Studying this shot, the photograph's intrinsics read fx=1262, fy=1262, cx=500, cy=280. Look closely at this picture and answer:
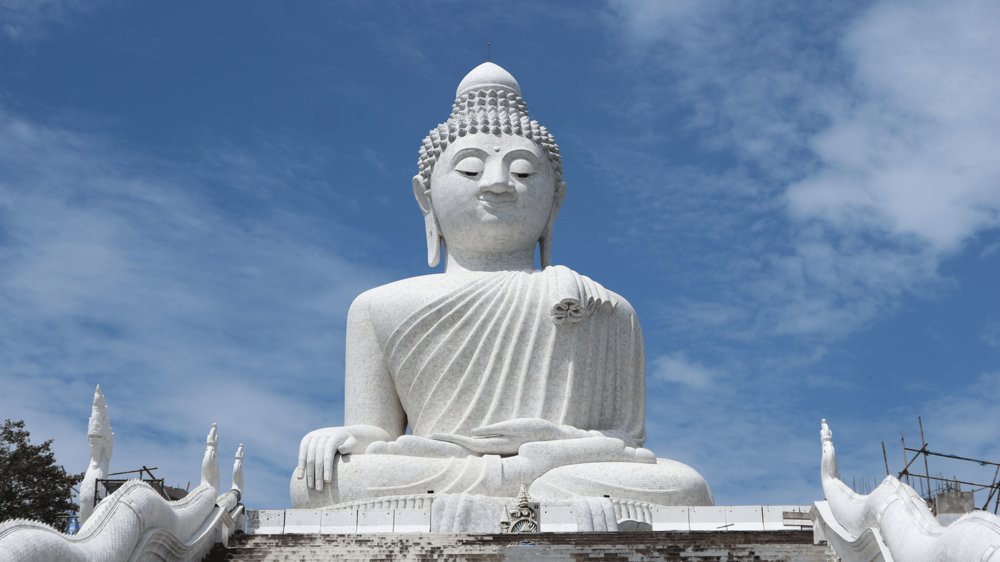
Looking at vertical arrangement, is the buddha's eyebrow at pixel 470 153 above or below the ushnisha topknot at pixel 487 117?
below

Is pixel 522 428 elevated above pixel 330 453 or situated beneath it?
elevated above

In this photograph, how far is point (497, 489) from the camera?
16.5m

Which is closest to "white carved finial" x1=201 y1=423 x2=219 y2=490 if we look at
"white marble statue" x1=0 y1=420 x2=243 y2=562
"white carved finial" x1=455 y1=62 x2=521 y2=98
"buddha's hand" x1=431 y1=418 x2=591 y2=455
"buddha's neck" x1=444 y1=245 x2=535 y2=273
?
"white marble statue" x1=0 y1=420 x2=243 y2=562

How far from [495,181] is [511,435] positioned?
3921 mm

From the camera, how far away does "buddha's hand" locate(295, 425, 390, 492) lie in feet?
54.6

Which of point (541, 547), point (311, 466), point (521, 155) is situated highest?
point (521, 155)

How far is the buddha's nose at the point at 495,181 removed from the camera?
1875cm

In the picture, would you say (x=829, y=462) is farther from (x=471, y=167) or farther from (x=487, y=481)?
(x=471, y=167)

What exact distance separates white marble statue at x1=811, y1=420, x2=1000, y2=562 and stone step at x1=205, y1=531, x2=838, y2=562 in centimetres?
39

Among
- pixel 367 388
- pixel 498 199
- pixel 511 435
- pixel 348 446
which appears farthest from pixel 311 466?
pixel 498 199

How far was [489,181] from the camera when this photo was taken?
1877cm

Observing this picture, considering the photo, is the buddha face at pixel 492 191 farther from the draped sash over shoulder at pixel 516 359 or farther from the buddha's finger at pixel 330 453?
the buddha's finger at pixel 330 453

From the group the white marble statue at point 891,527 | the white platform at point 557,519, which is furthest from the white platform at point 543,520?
the white marble statue at point 891,527

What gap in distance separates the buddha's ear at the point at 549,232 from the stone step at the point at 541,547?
736cm
